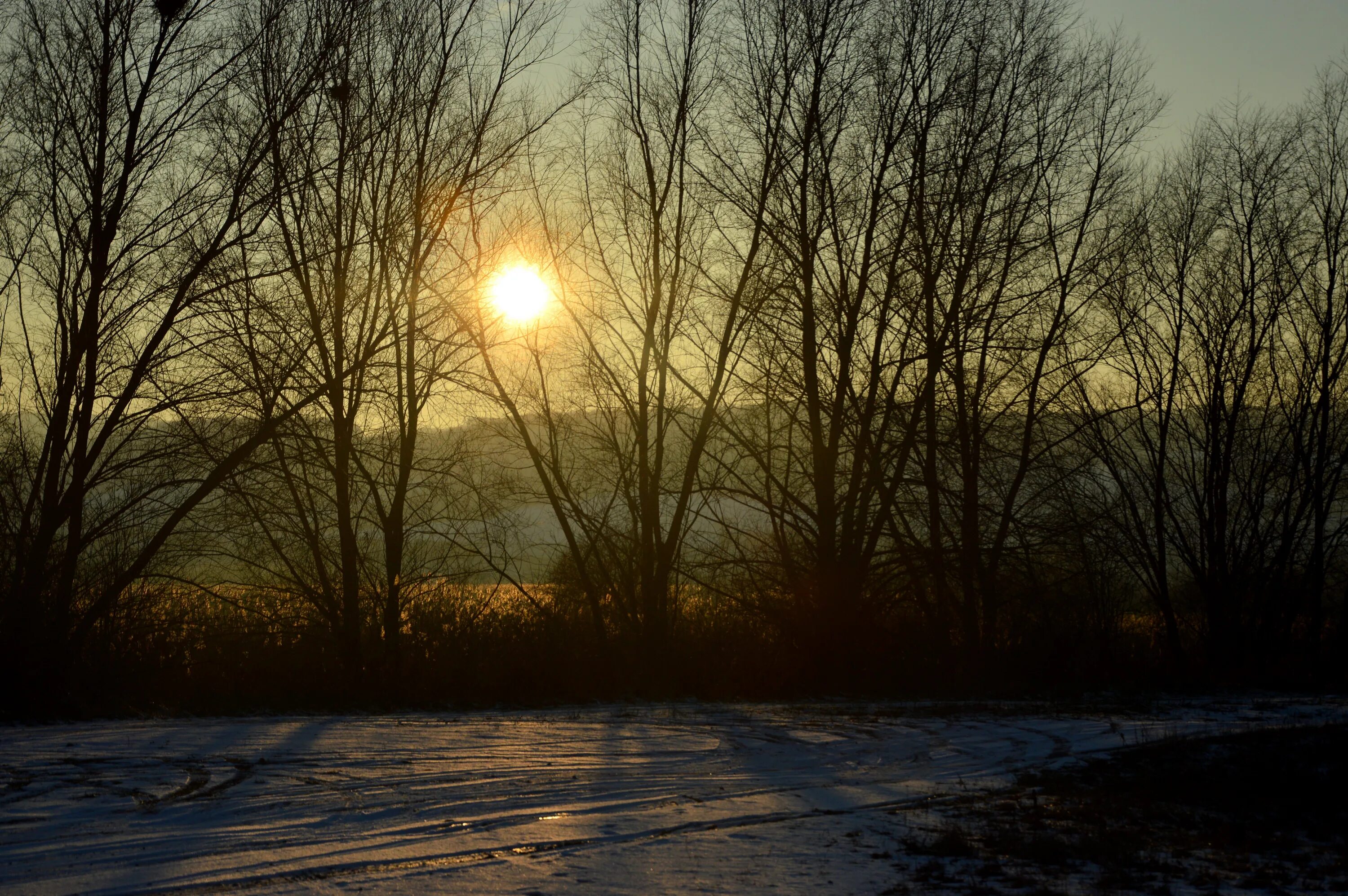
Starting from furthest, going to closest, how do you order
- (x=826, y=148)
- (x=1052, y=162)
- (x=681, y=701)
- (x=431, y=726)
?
(x=1052, y=162) → (x=826, y=148) → (x=681, y=701) → (x=431, y=726)

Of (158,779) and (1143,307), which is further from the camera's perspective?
(1143,307)

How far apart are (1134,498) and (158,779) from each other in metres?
21.7

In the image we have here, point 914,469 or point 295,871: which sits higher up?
point 914,469

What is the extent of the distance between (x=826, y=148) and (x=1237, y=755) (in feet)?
36.6

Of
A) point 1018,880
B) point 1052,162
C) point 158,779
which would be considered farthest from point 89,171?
point 1052,162

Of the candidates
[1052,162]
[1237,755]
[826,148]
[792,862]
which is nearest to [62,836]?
[792,862]

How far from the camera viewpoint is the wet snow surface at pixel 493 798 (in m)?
5.19

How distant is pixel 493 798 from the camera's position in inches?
282

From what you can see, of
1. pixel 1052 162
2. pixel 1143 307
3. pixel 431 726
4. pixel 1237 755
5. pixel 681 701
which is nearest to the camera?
pixel 1237 755

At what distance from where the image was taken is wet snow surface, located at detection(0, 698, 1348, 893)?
5.19 m

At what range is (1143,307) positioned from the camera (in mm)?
23234

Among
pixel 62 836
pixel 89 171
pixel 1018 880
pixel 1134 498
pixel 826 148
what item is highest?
pixel 826 148

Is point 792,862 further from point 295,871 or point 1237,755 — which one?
point 1237,755

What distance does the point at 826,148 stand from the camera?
1736 cm
